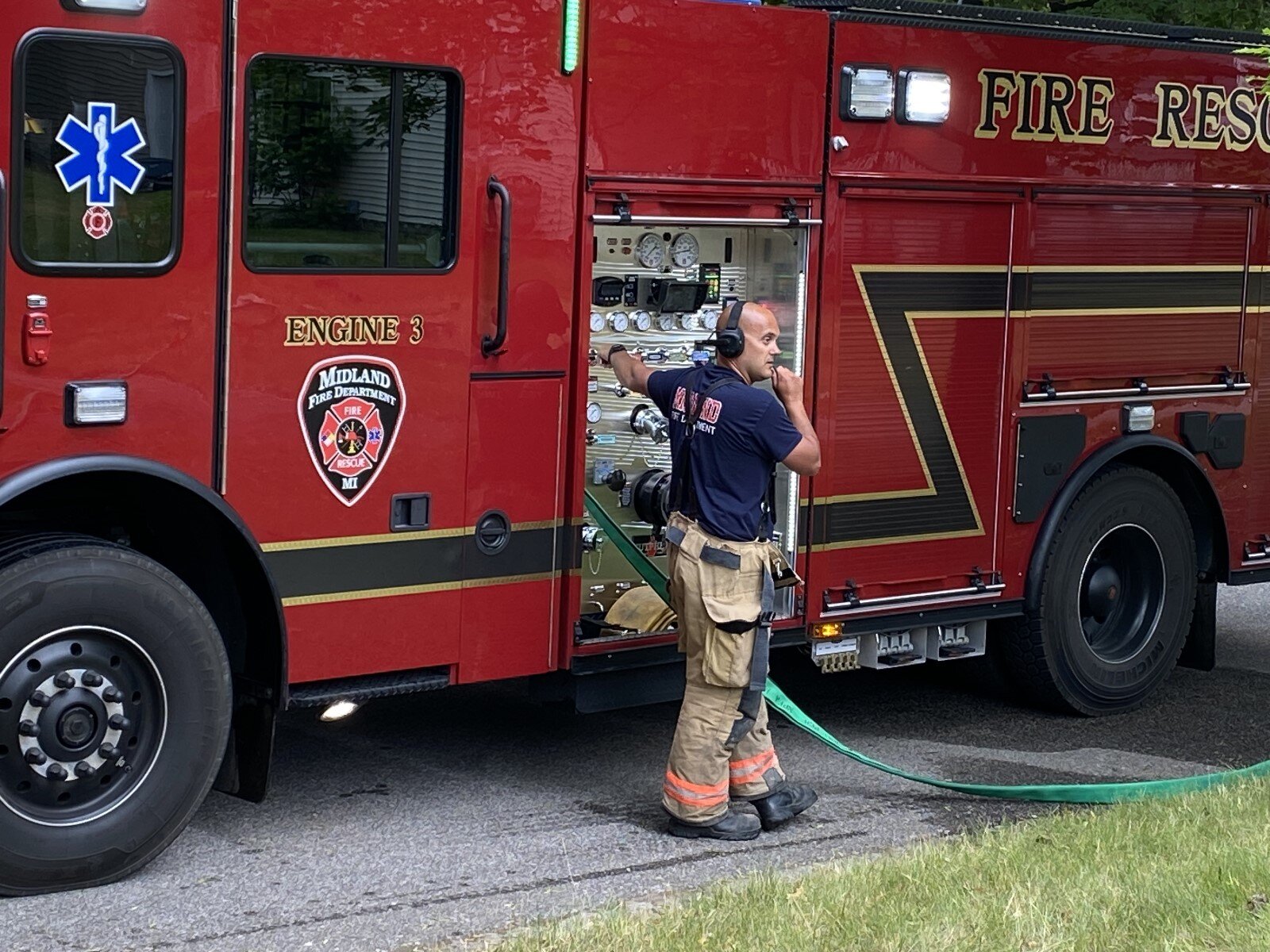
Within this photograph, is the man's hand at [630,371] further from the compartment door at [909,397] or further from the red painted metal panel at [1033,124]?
the red painted metal panel at [1033,124]

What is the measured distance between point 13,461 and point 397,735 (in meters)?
2.56

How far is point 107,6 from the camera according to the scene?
17.5ft

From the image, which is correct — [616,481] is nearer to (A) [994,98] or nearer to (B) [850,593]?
(B) [850,593]

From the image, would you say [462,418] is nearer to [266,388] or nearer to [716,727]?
[266,388]

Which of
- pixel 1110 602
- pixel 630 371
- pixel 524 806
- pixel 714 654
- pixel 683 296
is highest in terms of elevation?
pixel 683 296

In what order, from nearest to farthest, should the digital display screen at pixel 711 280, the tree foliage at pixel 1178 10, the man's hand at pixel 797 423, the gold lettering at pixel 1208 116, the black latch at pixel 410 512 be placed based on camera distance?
the black latch at pixel 410 512 < the man's hand at pixel 797 423 < the digital display screen at pixel 711 280 < the gold lettering at pixel 1208 116 < the tree foliage at pixel 1178 10

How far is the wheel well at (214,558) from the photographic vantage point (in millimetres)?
5672

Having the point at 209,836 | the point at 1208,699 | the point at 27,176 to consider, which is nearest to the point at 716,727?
the point at 209,836

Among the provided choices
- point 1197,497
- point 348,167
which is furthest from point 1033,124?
point 348,167

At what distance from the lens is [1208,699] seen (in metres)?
8.84

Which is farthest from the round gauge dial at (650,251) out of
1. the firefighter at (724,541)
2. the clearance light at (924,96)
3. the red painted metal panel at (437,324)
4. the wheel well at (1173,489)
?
the wheel well at (1173,489)

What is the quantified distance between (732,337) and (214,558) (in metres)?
1.76

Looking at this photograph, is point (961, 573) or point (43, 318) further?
point (961, 573)

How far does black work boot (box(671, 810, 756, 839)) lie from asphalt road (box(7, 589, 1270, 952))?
5 centimetres
